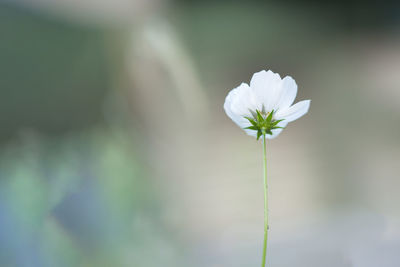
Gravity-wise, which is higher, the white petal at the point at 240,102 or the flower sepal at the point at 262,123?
the white petal at the point at 240,102

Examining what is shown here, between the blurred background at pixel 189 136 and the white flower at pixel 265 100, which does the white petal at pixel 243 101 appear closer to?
the white flower at pixel 265 100

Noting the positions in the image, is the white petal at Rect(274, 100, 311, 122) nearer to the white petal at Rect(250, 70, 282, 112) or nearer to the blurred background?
the white petal at Rect(250, 70, 282, 112)

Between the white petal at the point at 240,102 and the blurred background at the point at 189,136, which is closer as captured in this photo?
the white petal at the point at 240,102

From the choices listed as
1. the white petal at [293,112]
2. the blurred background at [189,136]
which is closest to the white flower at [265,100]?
the white petal at [293,112]

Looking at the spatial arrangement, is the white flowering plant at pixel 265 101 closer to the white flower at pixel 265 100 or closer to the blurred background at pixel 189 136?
the white flower at pixel 265 100

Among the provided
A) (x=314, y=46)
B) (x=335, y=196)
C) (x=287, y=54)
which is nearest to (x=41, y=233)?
(x=335, y=196)

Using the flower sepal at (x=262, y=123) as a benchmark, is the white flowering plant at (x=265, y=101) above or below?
above

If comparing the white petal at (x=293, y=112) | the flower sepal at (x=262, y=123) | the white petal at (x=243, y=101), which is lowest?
the flower sepal at (x=262, y=123)
